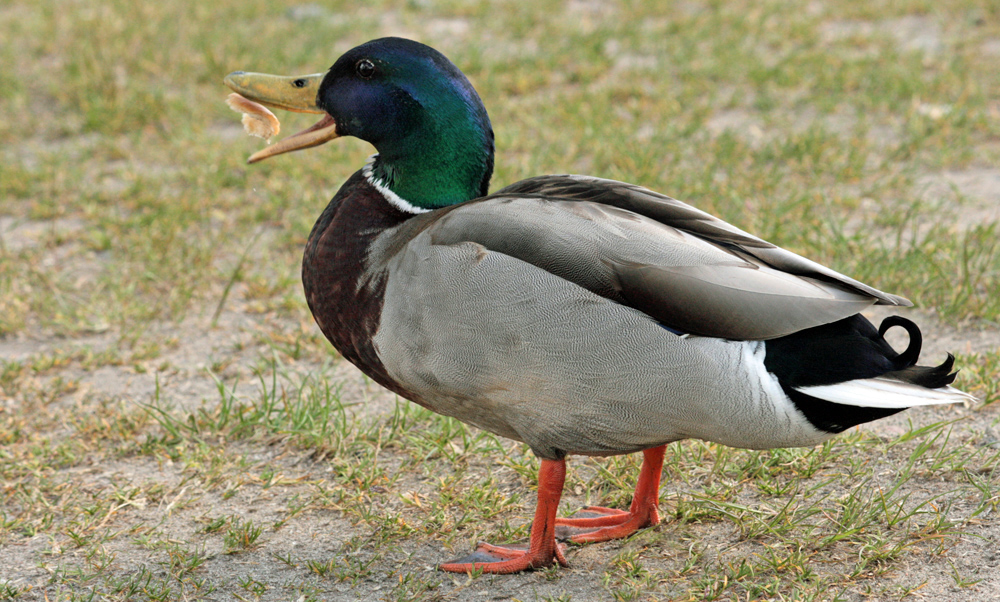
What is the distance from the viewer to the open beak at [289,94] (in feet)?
9.27

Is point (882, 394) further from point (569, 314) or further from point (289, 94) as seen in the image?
point (289, 94)

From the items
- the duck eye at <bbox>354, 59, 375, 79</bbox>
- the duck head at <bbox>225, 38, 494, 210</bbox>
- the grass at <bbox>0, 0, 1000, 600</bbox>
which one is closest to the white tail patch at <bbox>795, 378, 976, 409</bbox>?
the grass at <bbox>0, 0, 1000, 600</bbox>

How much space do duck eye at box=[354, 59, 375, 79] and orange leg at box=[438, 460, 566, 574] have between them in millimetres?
1097

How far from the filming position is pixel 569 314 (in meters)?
2.31

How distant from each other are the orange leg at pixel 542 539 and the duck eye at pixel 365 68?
1097 millimetres

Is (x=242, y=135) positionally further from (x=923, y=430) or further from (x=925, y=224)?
(x=923, y=430)

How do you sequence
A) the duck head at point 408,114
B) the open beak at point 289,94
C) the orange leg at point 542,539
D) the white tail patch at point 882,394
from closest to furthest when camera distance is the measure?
the white tail patch at point 882,394 < the orange leg at point 542,539 < the duck head at point 408,114 < the open beak at point 289,94

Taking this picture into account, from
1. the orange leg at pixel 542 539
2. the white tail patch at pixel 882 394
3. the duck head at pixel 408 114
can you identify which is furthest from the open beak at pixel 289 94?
the white tail patch at pixel 882 394

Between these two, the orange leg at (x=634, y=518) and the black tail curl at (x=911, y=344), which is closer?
the black tail curl at (x=911, y=344)

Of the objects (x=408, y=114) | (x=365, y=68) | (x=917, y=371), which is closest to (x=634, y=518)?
(x=917, y=371)

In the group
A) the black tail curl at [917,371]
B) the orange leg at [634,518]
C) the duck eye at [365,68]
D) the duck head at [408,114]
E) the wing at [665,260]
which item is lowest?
the orange leg at [634,518]

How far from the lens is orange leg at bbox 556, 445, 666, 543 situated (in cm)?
273

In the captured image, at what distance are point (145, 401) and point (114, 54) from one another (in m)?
3.19

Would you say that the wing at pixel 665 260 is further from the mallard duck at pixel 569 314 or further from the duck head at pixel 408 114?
the duck head at pixel 408 114
